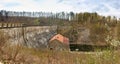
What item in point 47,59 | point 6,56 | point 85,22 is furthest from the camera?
point 85,22

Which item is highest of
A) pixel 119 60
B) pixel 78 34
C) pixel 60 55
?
pixel 119 60

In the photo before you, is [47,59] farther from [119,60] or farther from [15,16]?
[15,16]

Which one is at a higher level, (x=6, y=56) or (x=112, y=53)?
(x=112, y=53)

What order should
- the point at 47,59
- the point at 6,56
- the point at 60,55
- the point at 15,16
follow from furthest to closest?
the point at 15,16 → the point at 60,55 → the point at 47,59 → the point at 6,56

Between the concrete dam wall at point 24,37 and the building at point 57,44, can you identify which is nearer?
the concrete dam wall at point 24,37

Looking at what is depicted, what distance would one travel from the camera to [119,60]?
4.61 metres

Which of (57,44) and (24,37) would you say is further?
(57,44)

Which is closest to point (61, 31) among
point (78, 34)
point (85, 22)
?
point (78, 34)

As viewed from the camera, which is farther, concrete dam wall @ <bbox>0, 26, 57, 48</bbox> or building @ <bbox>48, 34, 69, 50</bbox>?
building @ <bbox>48, 34, 69, 50</bbox>

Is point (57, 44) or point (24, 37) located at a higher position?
point (24, 37)

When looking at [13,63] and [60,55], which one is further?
[60,55]

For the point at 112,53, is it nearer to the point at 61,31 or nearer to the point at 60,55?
the point at 60,55

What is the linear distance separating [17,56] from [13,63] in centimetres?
55

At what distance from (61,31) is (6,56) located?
143 ft
